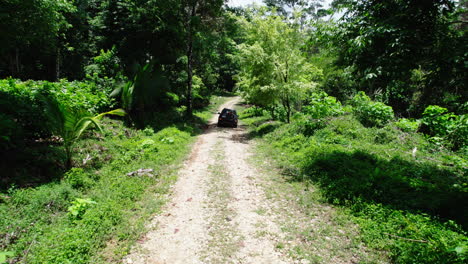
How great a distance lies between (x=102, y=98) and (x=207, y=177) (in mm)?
8052

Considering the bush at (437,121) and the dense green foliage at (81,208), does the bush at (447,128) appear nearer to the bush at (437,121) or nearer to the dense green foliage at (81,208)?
the bush at (437,121)

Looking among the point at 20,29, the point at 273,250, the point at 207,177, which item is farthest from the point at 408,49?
the point at 20,29

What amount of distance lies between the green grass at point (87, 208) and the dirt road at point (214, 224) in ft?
1.43

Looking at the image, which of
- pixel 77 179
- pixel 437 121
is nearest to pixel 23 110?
pixel 77 179

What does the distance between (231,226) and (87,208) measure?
3.41m

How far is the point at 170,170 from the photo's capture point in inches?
330

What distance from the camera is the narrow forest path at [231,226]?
4.23 m

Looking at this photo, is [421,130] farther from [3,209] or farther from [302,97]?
[3,209]

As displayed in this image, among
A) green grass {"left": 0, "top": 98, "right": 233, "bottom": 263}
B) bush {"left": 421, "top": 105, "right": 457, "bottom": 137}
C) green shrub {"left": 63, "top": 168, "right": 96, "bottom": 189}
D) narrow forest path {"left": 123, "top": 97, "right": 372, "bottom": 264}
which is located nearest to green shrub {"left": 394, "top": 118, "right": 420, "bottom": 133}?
bush {"left": 421, "top": 105, "right": 457, "bottom": 137}

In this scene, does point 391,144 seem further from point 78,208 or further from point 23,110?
point 23,110

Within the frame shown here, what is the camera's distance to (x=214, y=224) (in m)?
5.22

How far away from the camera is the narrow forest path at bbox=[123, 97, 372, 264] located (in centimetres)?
423

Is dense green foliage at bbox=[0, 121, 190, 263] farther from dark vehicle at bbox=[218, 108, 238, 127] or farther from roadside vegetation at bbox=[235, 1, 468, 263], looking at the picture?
dark vehicle at bbox=[218, 108, 238, 127]

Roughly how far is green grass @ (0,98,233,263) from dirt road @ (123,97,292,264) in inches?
17.2
